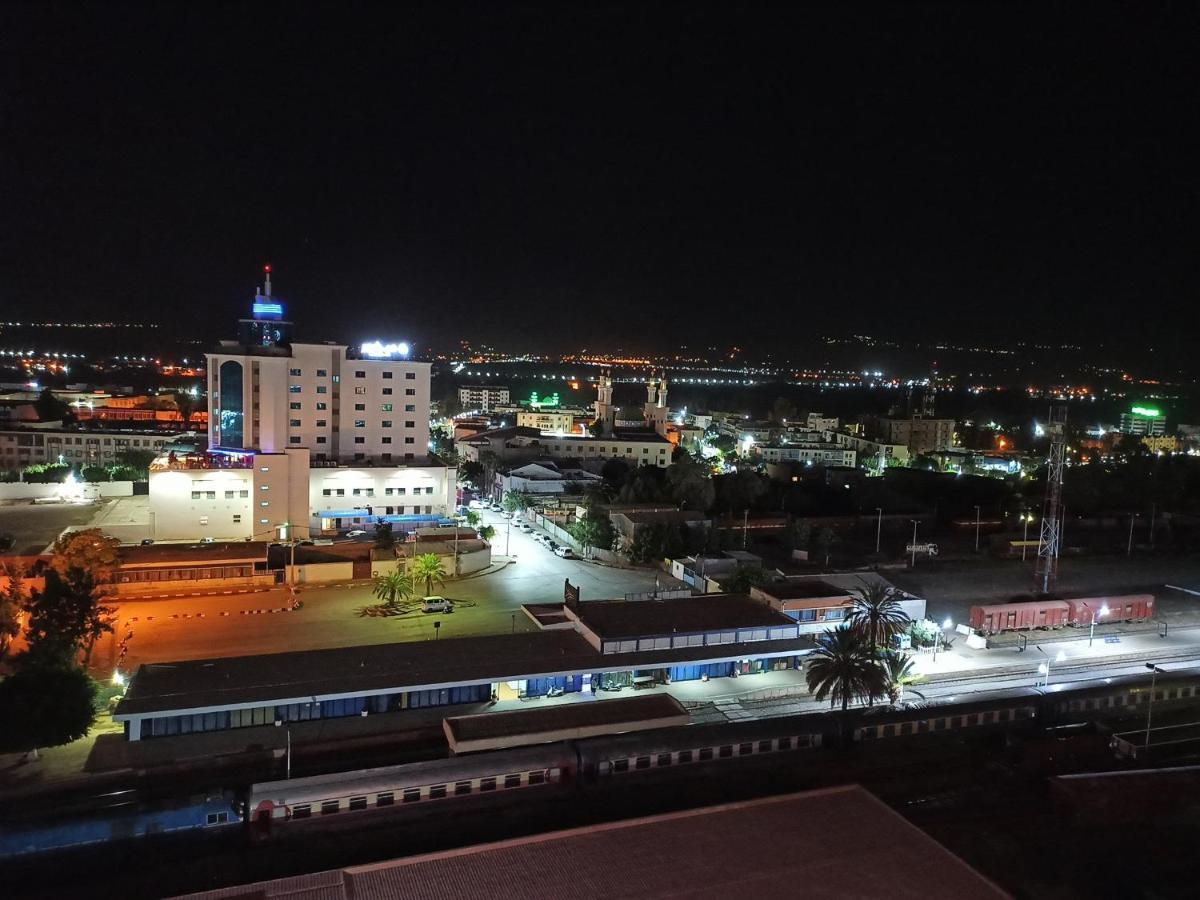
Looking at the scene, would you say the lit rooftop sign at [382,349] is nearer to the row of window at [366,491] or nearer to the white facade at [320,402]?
the white facade at [320,402]

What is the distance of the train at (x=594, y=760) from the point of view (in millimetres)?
10516

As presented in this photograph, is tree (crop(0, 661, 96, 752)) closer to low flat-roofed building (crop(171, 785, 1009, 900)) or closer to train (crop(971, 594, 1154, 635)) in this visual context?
low flat-roofed building (crop(171, 785, 1009, 900))

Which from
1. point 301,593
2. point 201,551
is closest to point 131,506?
point 201,551

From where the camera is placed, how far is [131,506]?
1128 inches

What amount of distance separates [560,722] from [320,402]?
20.4 metres

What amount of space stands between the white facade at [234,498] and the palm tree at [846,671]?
18765 mm

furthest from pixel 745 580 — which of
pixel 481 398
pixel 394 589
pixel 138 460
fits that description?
pixel 481 398

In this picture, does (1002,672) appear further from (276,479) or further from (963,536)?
(276,479)

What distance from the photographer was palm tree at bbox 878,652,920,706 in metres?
14.7

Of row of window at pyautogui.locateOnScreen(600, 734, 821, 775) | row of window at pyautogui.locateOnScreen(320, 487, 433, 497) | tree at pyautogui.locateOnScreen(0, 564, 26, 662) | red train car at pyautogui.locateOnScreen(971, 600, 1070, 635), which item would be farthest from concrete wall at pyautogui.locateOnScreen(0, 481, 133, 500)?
red train car at pyautogui.locateOnScreen(971, 600, 1070, 635)

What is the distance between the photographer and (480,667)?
1477 centimetres

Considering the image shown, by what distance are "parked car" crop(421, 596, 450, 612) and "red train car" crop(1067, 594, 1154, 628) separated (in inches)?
634

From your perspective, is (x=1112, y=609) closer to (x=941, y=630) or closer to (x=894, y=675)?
(x=941, y=630)

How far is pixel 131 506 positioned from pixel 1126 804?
2995 cm
